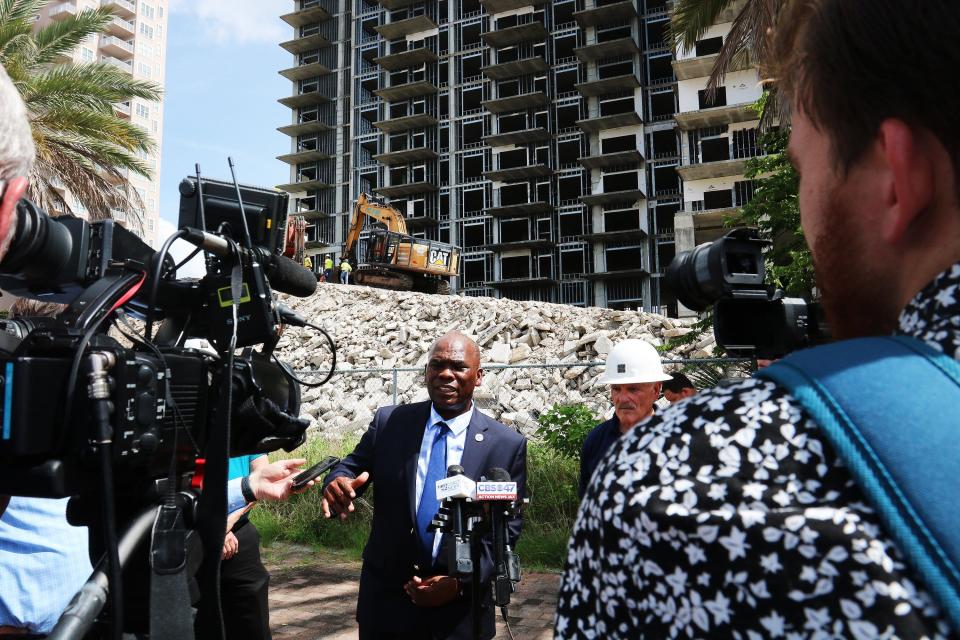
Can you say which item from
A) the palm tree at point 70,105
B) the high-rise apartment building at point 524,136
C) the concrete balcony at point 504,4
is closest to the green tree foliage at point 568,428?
the palm tree at point 70,105

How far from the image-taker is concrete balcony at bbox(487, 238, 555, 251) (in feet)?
160

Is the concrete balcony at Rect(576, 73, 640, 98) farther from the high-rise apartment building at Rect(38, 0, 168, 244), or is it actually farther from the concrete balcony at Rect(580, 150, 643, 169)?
the high-rise apartment building at Rect(38, 0, 168, 244)

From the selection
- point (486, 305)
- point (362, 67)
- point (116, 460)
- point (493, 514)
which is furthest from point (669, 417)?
point (362, 67)

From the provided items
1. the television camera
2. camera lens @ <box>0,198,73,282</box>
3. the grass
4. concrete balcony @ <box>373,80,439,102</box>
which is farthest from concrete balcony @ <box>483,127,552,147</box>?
camera lens @ <box>0,198,73,282</box>

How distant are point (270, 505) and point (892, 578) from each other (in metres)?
9.84

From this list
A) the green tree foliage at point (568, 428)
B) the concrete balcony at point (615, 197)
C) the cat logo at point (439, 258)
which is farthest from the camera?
the concrete balcony at point (615, 197)

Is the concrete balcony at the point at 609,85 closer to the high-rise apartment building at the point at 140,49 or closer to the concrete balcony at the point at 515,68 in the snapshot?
the concrete balcony at the point at 515,68

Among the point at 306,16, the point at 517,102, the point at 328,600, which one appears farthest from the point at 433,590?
the point at 306,16

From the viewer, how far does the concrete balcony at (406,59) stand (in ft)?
179

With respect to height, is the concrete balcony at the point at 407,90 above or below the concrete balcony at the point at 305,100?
below

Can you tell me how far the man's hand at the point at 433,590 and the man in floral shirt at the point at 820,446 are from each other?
2658mm

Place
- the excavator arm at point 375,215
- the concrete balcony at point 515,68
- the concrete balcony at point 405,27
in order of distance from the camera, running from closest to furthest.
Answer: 1. the excavator arm at point 375,215
2. the concrete balcony at point 515,68
3. the concrete balcony at point 405,27

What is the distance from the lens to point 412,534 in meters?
3.68

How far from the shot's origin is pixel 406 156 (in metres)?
53.8
